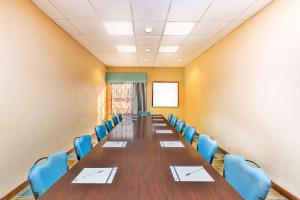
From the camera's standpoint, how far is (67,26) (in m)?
3.50

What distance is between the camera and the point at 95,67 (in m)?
6.18

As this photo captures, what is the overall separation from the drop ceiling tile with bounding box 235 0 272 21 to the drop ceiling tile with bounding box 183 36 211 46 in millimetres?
1044

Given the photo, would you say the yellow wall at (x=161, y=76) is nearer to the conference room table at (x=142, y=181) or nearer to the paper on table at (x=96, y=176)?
the conference room table at (x=142, y=181)

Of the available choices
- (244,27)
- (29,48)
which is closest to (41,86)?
(29,48)

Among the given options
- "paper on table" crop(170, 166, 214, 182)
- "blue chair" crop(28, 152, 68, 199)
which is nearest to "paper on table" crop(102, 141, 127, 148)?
"blue chair" crop(28, 152, 68, 199)

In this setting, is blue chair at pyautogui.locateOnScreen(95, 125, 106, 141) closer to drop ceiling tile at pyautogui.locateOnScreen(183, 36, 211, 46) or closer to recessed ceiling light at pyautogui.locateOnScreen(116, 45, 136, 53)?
recessed ceiling light at pyautogui.locateOnScreen(116, 45, 136, 53)

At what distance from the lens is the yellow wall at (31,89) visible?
2.23m

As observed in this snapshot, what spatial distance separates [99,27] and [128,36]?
2.26ft

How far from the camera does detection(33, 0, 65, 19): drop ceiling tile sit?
2.65 meters

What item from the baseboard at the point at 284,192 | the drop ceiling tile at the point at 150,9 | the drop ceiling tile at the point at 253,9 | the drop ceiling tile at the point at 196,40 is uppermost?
the drop ceiling tile at the point at 253,9

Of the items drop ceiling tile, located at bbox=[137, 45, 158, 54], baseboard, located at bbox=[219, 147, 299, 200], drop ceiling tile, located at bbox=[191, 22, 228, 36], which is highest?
drop ceiling tile, located at bbox=[191, 22, 228, 36]

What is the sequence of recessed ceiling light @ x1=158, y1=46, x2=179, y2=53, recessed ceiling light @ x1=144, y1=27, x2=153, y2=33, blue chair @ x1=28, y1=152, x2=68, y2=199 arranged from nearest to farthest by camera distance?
blue chair @ x1=28, y1=152, x2=68, y2=199
recessed ceiling light @ x1=144, y1=27, x2=153, y2=33
recessed ceiling light @ x1=158, y1=46, x2=179, y2=53

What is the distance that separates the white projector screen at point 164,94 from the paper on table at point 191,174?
6568mm

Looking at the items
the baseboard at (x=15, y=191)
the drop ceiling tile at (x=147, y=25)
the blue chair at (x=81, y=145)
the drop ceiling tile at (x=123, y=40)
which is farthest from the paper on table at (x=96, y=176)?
the drop ceiling tile at (x=123, y=40)
